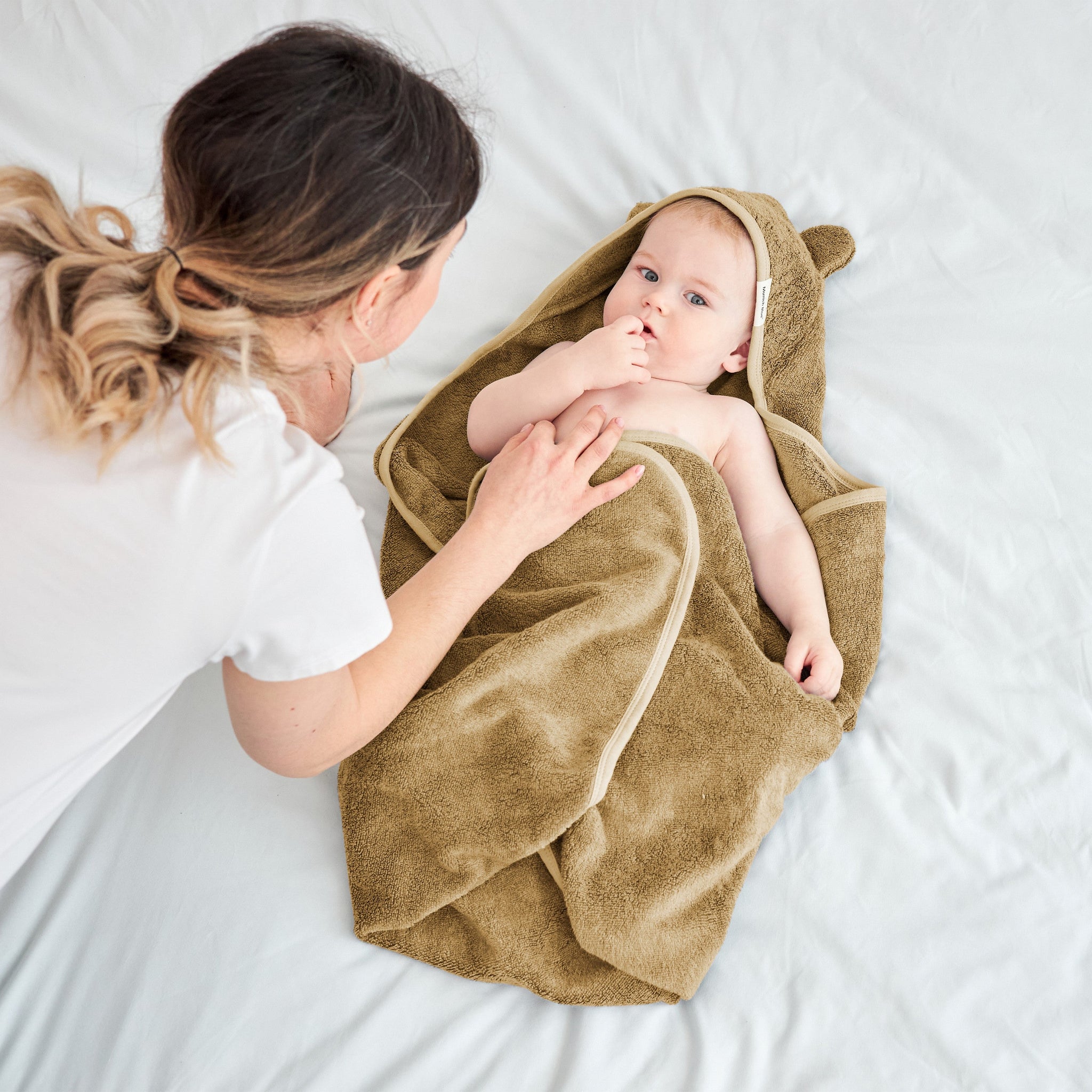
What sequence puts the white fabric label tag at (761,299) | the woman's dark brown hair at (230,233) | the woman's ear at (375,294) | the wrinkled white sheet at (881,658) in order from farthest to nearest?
the white fabric label tag at (761,299) < the wrinkled white sheet at (881,658) < the woman's ear at (375,294) < the woman's dark brown hair at (230,233)

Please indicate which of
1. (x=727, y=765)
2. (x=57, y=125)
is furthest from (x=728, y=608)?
(x=57, y=125)

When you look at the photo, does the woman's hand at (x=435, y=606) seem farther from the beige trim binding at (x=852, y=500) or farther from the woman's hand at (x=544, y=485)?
the beige trim binding at (x=852, y=500)

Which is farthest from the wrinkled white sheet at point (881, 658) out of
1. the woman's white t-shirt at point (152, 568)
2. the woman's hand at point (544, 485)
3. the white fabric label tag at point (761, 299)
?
the woman's hand at point (544, 485)

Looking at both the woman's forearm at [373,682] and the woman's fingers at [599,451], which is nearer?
the woman's forearm at [373,682]

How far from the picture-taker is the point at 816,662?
55.2 inches

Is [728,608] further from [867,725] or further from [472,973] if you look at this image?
[472,973]

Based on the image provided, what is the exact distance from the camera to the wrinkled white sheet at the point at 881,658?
116 cm

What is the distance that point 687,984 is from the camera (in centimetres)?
120

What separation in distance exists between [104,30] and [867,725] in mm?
2002

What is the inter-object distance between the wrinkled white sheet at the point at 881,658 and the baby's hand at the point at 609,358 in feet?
1.13

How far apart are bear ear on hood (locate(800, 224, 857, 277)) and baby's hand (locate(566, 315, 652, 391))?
41 cm

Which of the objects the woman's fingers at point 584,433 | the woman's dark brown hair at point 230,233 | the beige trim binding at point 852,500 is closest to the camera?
the woman's dark brown hair at point 230,233

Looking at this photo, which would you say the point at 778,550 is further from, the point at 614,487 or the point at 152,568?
the point at 152,568

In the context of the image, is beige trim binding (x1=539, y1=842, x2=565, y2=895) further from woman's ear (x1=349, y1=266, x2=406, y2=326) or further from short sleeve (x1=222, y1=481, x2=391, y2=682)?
woman's ear (x1=349, y1=266, x2=406, y2=326)
